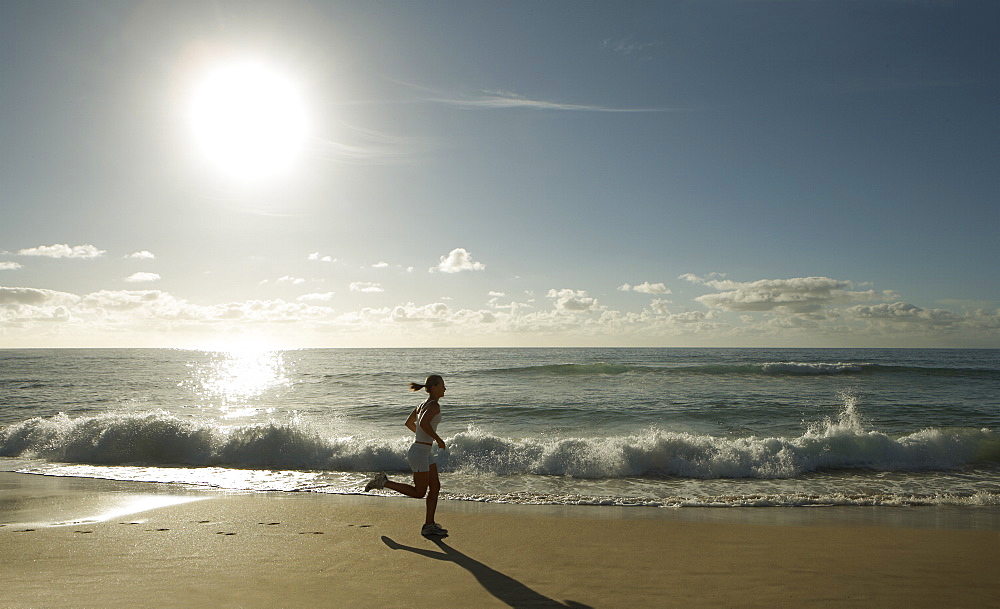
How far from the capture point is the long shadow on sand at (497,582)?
4.69 m

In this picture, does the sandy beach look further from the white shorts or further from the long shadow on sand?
the white shorts

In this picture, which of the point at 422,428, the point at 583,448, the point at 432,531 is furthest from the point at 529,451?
the point at 422,428

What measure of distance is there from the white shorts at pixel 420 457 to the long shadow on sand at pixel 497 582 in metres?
0.89

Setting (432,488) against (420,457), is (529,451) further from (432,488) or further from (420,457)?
(420,457)

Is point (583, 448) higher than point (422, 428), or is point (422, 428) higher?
point (422, 428)

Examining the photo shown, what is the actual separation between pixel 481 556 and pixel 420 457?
129 cm

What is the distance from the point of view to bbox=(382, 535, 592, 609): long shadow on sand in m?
4.69

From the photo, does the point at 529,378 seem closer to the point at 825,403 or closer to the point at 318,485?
the point at 825,403

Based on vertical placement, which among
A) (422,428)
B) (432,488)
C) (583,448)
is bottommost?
(583,448)

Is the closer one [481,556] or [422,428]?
[481,556]

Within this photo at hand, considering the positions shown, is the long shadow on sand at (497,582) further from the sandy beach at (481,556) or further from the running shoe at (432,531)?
the running shoe at (432,531)

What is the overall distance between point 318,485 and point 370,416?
985 centimetres

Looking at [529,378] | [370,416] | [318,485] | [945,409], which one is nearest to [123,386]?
[370,416]

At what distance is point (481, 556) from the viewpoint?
6.00 m
